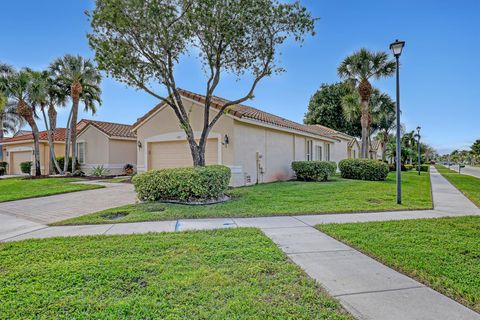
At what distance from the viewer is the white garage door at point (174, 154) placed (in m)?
13.5

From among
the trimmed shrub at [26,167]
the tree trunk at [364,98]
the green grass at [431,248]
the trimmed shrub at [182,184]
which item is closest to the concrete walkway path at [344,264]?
the green grass at [431,248]

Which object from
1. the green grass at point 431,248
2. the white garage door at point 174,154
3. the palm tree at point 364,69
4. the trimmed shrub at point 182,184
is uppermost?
the palm tree at point 364,69

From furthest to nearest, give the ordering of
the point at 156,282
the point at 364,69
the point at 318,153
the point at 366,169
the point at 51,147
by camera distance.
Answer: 1. the point at 51,147
2. the point at 318,153
3. the point at 364,69
4. the point at 366,169
5. the point at 156,282

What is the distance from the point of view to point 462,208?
8.41 m

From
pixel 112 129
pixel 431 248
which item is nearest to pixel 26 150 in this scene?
pixel 112 129

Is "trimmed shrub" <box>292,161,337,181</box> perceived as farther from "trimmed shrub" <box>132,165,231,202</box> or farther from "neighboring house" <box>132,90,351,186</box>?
"trimmed shrub" <box>132,165,231,202</box>

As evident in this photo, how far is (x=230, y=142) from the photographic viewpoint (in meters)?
12.5

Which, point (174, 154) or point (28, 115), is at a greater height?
point (28, 115)

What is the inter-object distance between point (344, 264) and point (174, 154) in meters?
11.9

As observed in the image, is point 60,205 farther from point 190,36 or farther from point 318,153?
point 318,153

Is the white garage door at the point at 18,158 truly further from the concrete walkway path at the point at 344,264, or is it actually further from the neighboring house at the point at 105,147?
the concrete walkway path at the point at 344,264

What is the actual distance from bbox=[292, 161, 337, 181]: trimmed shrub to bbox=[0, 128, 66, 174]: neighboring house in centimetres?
2179

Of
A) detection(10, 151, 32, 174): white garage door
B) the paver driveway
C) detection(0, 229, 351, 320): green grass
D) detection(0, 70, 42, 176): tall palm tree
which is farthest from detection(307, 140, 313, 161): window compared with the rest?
detection(10, 151, 32, 174): white garage door

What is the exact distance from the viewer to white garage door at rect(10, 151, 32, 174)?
25991mm
